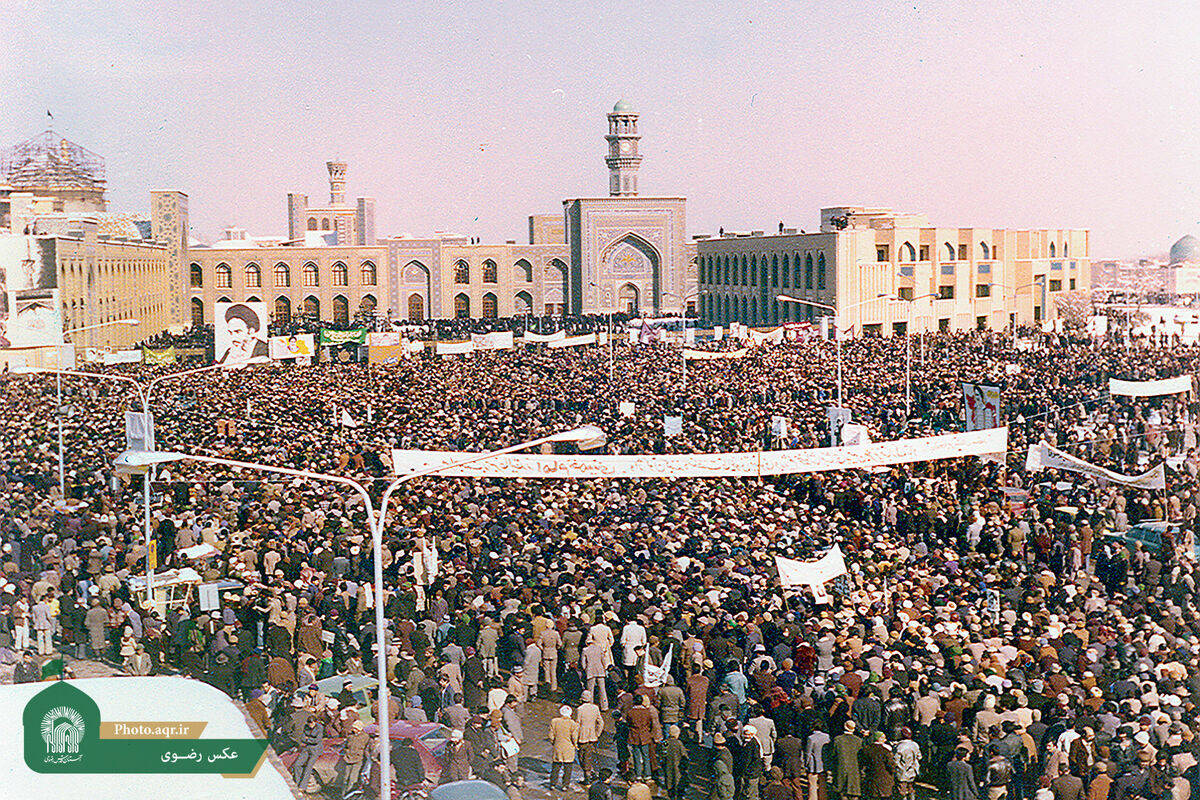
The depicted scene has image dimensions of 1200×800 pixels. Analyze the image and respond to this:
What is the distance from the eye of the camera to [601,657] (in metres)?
11.5

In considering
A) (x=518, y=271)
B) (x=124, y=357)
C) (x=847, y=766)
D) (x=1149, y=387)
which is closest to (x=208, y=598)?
(x=847, y=766)

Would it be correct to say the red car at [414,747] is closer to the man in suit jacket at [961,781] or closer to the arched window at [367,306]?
the man in suit jacket at [961,781]

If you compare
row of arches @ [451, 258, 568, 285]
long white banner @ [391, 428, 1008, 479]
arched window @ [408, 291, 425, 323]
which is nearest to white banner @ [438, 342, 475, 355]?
long white banner @ [391, 428, 1008, 479]

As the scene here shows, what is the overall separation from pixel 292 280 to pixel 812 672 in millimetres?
43589

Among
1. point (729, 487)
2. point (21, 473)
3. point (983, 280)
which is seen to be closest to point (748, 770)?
point (729, 487)

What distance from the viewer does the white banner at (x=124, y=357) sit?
3431cm

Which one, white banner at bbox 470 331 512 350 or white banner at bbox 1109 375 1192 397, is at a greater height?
white banner at bbox 470 331 512 350

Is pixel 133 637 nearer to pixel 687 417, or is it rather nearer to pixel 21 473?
pixel 21 473

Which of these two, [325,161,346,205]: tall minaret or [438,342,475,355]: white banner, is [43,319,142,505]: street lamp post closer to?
[438,342,475,355]: white banner

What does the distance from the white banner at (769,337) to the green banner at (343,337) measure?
10.7m

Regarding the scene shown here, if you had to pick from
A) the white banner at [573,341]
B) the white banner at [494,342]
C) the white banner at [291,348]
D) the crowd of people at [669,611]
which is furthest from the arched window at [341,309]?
the crowd of people at [669,611]

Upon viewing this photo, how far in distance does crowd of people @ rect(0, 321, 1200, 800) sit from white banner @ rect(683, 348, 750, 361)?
1127 cm

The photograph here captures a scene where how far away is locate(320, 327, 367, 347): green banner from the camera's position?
115ft

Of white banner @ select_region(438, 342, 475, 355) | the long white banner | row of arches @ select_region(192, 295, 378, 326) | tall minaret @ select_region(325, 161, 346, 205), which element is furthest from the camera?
tall minaret @ select_region(325, 161, 346, 205)
